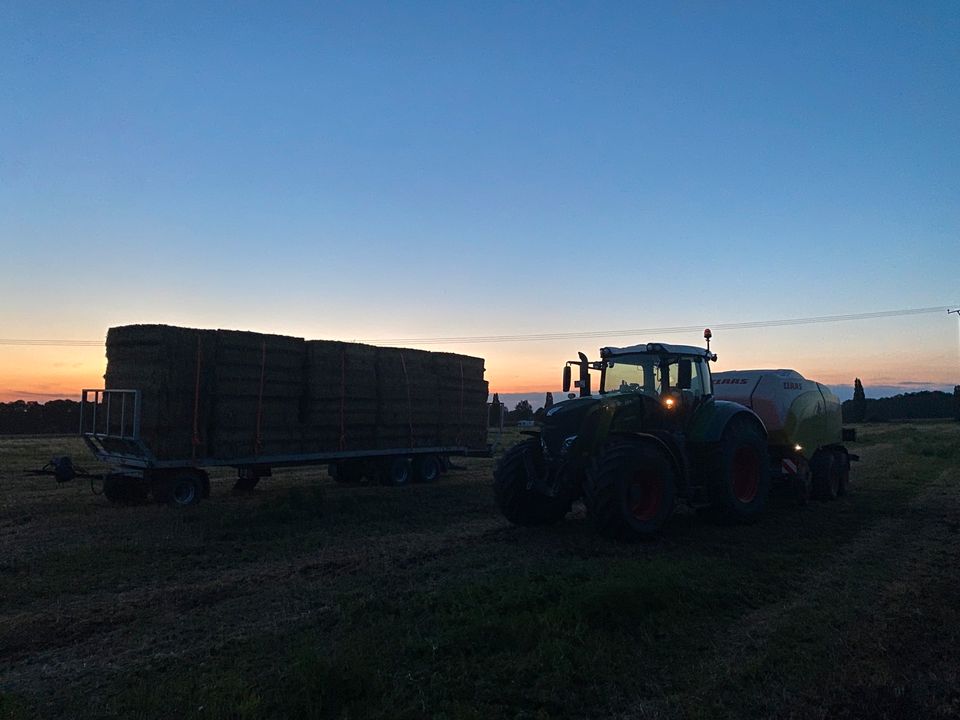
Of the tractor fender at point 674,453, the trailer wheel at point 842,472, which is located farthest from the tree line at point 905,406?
the tractor fender at point 674,453

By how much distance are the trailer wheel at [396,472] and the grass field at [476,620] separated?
6.57 m

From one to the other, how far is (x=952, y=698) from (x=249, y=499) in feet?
42.2

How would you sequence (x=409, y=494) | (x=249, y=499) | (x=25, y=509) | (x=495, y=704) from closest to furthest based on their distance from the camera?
(x=495, y=704) < (x=25, y=509) < (x=249, y=499) < (x=409, y=494)

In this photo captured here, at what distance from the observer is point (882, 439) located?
1454 inches

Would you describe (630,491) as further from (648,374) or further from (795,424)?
(795,424)

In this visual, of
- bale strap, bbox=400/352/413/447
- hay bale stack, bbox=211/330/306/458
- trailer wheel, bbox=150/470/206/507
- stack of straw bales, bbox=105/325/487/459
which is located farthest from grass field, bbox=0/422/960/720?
bale strap, bbox=400/352/413/447

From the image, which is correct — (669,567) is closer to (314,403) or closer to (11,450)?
(314,403)

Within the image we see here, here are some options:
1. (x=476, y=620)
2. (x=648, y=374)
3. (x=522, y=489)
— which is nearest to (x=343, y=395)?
(x=522, y=489)

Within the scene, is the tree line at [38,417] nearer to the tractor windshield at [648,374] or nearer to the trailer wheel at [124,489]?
the trailer wheel at [124,489]

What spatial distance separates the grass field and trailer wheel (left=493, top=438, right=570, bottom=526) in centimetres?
32

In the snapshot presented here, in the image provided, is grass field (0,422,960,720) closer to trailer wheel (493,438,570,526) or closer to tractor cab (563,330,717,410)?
trailer wheel (493,438,570,526)

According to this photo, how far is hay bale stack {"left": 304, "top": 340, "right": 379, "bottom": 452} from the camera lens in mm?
16500

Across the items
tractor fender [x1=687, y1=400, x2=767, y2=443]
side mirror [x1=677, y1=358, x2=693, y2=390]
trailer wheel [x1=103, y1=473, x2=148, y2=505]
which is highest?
side mirror [x1=677, y1=358, x2=693, y2=390]

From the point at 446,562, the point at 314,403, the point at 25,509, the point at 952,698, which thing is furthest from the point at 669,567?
the point at 25,509
